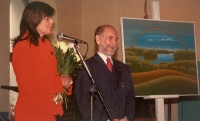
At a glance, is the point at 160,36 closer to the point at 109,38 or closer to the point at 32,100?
the point at 109,38

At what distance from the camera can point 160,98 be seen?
161 inches

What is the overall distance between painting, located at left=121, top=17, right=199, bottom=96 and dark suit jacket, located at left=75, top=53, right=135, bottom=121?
3.23 feet

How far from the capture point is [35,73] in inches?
93.7

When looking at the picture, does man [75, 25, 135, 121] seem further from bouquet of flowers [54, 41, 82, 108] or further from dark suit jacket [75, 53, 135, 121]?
bouquet of flowers [54, 41, 82, 108]

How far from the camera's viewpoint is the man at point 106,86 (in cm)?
281

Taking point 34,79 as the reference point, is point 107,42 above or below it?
above

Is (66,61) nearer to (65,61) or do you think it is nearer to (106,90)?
(65,61)

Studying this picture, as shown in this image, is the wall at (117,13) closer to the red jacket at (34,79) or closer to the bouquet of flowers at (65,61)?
the bouquet of flowers at (65,61)

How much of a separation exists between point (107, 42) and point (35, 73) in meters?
0.85

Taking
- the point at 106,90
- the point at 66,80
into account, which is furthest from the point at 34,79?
the point at 106,90

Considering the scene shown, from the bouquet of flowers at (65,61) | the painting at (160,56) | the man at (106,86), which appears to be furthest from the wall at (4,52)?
the painting at (160,56)

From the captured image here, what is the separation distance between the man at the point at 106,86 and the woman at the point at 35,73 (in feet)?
1.03

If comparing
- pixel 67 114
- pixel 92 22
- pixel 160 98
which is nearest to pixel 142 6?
pixel 92 22

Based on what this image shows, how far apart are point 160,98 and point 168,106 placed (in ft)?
4.39
